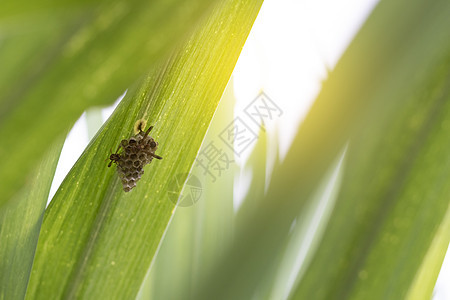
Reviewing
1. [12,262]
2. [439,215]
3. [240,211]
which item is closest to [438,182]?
[439,215]

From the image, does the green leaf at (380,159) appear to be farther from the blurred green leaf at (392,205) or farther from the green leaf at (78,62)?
the green leaf at (78,62)

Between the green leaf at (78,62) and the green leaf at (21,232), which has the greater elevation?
the green leaf at (78,62)

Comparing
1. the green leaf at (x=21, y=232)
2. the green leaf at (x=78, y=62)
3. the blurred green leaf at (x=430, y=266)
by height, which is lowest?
the green leaf at (x=21, y=232)

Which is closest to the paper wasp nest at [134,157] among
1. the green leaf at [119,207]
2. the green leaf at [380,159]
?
the green leaf at [119,207]

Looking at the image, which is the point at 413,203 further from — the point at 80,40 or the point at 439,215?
the point at 80,40

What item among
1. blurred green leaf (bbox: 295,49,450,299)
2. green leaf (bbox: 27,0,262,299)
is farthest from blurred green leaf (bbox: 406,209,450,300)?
green leaf (bbox: 27,0,262,299)

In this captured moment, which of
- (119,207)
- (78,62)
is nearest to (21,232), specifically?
(119,207)
